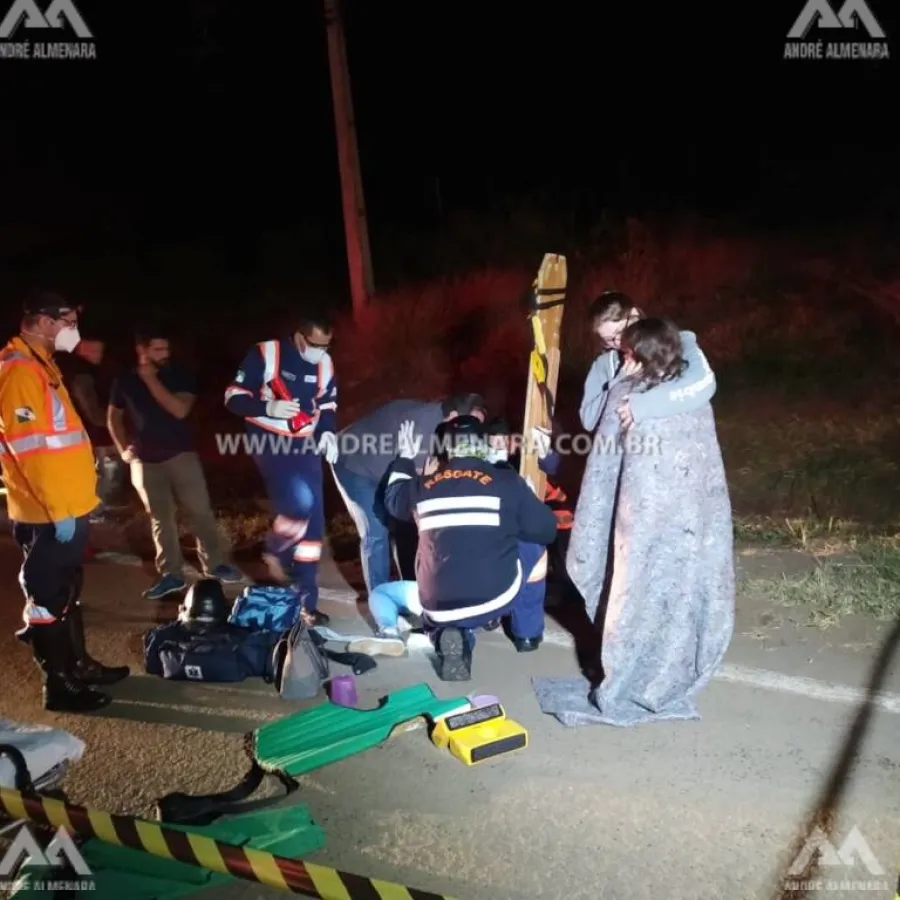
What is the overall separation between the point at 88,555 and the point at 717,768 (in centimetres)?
537

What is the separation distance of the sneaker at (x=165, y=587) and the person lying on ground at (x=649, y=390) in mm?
3307

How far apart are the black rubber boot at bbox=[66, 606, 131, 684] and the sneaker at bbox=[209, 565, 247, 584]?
1.67 metres

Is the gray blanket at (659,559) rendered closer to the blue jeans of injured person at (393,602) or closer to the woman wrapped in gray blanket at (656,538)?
the woman wrapped in gray blanket at (656,538)

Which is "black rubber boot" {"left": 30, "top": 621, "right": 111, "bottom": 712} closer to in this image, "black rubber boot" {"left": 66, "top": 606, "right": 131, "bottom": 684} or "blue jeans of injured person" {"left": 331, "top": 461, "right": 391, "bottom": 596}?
"black rubber boot" {"left": 66, "top": 606, "right": 131, "bottom": 684}

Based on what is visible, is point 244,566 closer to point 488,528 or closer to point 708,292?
point 488,528

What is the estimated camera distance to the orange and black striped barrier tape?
8.71ft

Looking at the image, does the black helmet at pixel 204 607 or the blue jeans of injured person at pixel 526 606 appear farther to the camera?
the black helmet at pixel 204 607

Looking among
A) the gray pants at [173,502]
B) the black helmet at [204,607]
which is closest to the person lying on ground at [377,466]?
the black helmet at [204,607]

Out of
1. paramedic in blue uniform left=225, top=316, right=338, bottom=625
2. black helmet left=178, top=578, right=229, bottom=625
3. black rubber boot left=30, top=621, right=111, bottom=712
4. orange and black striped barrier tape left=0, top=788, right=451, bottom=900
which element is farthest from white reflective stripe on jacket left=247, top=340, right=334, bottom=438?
orange and black striped barrier tape left=0, top=788, right=451, bottom=900

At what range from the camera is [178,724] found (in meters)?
4.59

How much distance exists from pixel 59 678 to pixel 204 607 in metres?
0.79

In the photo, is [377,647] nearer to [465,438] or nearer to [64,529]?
[465,438]

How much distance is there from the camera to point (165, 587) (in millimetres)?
6516

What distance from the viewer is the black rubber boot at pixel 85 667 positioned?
4987 mm
